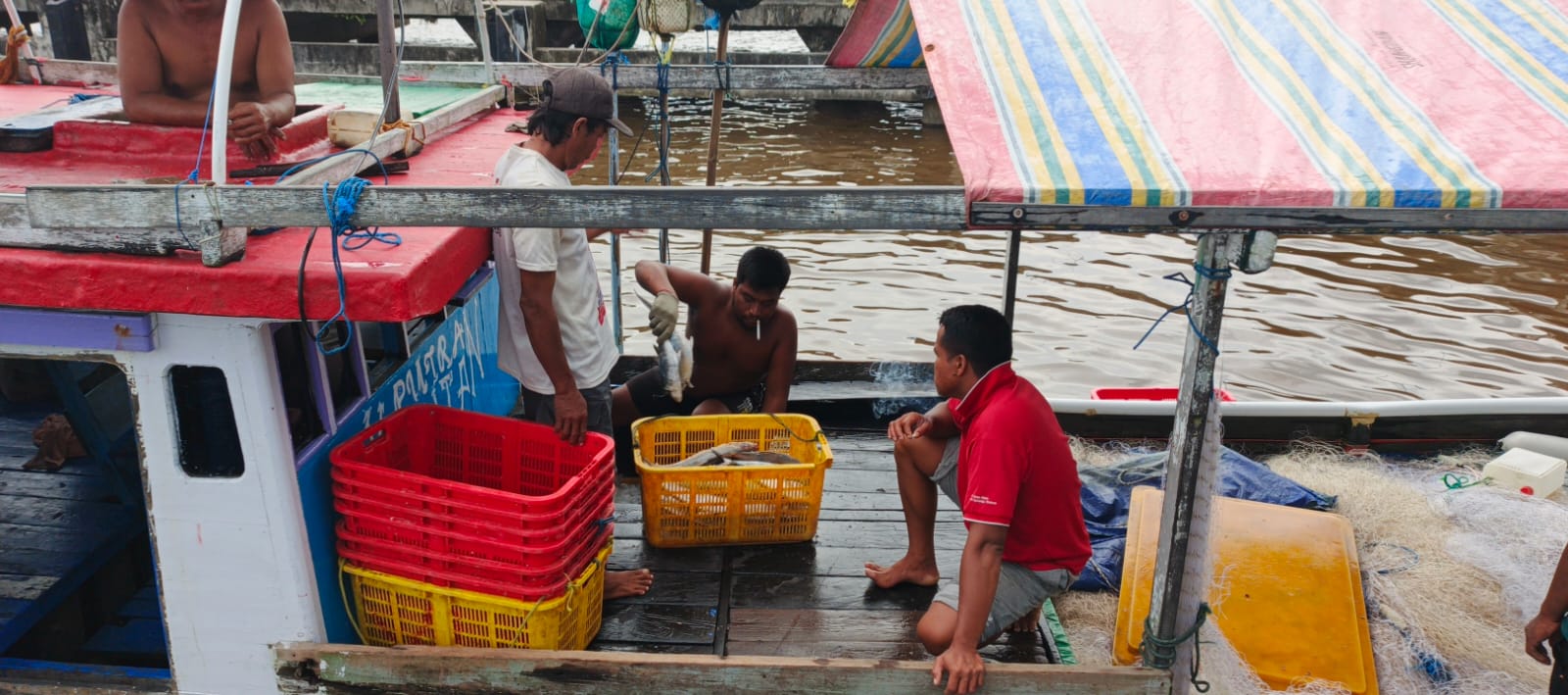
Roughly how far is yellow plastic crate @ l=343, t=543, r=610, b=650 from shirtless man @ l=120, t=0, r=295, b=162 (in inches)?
64.2

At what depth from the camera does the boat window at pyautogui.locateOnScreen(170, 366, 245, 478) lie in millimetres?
3338

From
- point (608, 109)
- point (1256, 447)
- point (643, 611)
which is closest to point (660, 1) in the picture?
point (608, 109)

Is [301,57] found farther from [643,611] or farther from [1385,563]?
[1385,563]

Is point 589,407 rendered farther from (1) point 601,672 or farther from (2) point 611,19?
(2) point 611,19

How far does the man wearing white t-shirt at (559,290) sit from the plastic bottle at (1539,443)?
543 cm

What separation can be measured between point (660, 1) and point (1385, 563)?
450 centimetres

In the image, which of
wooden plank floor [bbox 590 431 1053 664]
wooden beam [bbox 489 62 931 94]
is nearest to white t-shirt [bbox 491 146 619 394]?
wooden plank floor [bbox 590 431 1053 664]

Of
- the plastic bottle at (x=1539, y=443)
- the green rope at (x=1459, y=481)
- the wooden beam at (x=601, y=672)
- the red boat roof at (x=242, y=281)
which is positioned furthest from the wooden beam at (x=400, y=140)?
the plastic bottle at (x=1539, y=443)

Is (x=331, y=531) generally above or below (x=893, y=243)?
above

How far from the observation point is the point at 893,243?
42.6 feet

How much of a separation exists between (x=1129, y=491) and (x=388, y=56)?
4229 mm

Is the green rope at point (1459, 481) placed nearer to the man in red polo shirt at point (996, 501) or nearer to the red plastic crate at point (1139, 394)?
the red plastic crate at point (1139, 394)

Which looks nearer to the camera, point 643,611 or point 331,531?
point 331,531

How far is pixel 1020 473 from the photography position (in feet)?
11.7
